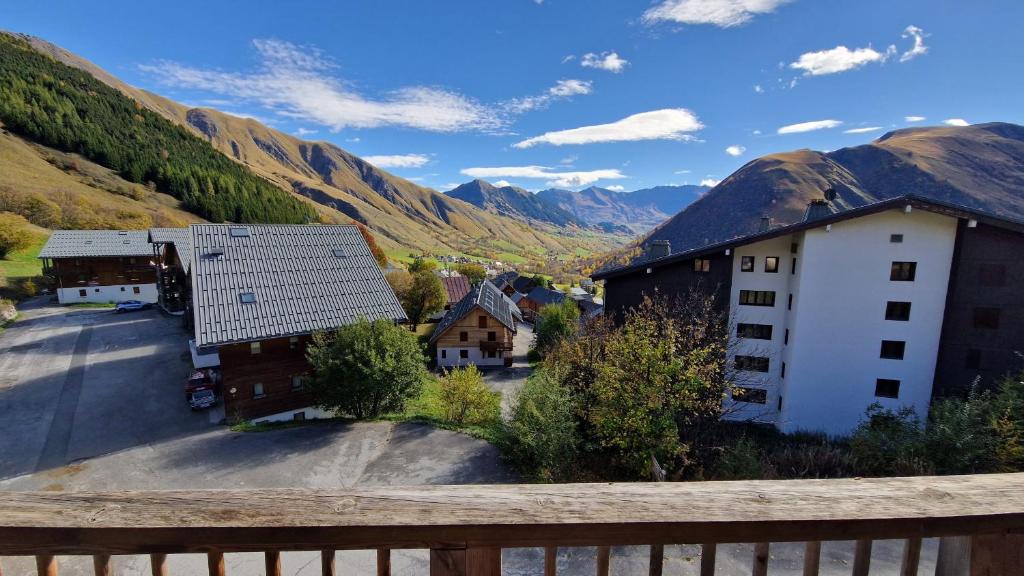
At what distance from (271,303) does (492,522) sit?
20.2 m

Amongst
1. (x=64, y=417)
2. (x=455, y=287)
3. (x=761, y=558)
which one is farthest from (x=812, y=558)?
(x=455, y=287)

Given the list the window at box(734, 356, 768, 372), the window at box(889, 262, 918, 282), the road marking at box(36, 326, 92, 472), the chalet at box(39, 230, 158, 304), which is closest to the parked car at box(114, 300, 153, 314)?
the chalet at box(39, 230, 158, 304)

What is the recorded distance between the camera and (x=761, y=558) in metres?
1.63

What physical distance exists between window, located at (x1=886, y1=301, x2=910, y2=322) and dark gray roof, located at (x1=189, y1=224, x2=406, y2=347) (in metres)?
24.5

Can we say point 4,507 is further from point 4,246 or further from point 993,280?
point 4,246

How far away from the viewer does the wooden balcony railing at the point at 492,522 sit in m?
1.41

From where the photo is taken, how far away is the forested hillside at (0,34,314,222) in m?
82.2

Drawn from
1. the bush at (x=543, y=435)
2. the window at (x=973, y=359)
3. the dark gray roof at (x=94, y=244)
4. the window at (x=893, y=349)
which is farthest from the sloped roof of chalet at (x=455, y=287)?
the window at (x=973, y=359)

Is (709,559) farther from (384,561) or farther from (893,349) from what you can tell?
(893,349)

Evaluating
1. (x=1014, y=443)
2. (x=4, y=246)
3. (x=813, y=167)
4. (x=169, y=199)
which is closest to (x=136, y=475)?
(x=1014, y=443)

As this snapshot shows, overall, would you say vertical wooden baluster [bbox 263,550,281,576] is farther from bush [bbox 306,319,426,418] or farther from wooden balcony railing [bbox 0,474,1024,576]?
bush [bbox 306,319,426,418]

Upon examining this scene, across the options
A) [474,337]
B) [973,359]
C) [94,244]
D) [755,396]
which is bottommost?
[474,337]

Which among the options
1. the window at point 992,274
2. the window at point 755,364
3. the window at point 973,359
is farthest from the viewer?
the window at point 755,364

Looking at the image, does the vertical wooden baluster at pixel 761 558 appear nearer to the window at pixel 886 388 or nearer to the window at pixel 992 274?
the window at pixel 886 388
